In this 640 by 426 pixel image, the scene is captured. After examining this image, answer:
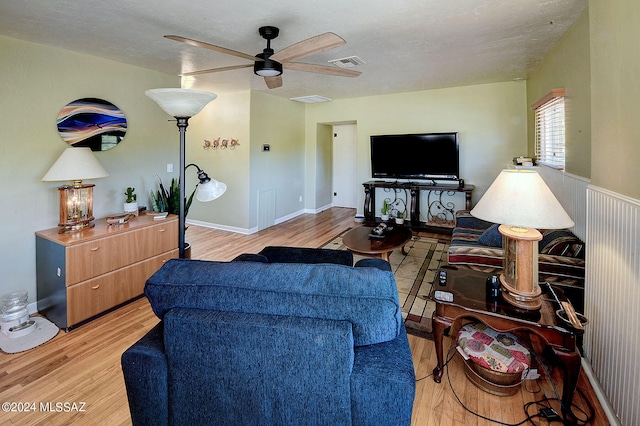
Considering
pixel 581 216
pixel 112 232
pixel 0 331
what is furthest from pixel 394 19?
pixel 0 331

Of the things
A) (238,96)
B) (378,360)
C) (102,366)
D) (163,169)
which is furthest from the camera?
(238,96)

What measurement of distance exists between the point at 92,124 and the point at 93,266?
148 cm

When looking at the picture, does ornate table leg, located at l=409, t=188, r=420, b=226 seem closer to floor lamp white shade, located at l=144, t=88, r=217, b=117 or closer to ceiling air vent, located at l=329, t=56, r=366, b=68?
ceiling air vent, located at l=329, t=56, r=366, b=68

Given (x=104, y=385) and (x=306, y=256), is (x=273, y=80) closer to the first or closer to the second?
(x=306, y=256)

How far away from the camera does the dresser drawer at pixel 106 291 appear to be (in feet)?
7.73

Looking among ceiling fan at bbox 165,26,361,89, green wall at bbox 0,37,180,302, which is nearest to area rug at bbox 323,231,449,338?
ceiling fan at bbox 165,26,361,89

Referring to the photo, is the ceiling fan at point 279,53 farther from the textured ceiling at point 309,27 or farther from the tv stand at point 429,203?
the tv stand at point 429,203

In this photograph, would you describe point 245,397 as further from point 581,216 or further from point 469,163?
point 469,163

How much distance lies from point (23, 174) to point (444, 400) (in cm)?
361

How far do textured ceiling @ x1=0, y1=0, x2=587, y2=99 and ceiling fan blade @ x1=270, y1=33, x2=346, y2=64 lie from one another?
12.4 inches

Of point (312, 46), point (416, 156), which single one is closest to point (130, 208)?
point (312, 46)

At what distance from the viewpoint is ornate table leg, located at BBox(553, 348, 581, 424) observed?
1386mm

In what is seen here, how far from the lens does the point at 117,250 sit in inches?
103

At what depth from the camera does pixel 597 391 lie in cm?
162
